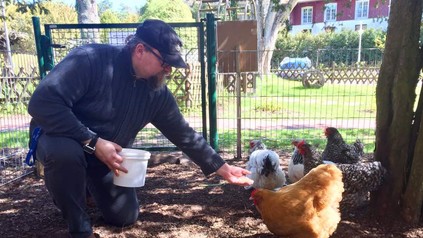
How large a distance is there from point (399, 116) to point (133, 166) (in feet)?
7.08

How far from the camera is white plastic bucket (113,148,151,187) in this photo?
239cm

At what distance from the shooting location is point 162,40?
7.64 feet

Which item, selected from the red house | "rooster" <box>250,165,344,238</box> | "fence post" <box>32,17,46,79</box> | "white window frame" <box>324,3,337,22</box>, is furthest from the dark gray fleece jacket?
the red house

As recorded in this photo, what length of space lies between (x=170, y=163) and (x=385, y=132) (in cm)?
296

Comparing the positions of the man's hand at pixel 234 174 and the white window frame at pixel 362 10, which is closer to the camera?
the man's hand at pixel 234 174

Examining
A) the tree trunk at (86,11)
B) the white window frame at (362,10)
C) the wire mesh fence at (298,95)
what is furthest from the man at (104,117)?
the white window frame at (362,10)

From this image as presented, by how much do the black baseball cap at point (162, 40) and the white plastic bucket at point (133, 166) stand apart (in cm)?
69

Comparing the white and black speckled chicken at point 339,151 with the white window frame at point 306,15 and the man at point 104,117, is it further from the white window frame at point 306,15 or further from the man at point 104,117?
the white window frame at point 306,15

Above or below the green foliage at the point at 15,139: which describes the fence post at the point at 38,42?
above

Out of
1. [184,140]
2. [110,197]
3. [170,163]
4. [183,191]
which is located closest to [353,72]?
[170,163]

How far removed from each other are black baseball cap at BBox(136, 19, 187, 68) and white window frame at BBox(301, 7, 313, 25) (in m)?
33.6

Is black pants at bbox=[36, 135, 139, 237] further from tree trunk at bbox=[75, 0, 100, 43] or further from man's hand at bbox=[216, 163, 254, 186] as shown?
tree trunk at bbox=[75, 0, 100, 43]

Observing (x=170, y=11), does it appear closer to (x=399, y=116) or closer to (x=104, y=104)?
(x=104, y=104)

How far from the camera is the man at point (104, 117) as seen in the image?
2.21 meters
